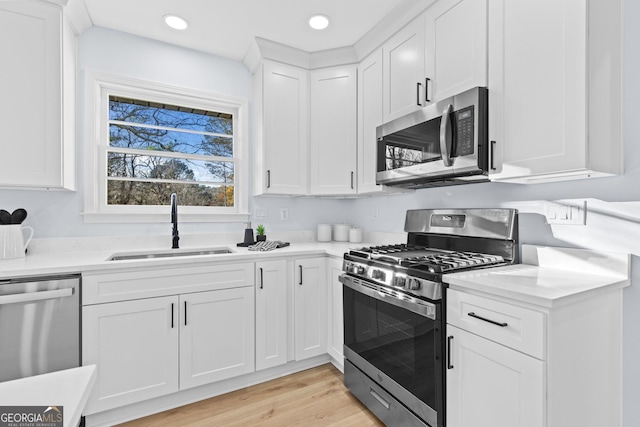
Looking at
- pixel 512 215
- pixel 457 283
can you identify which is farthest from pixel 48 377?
pixel 512 215

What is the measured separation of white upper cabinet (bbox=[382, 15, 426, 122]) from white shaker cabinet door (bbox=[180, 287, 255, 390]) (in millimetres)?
1642

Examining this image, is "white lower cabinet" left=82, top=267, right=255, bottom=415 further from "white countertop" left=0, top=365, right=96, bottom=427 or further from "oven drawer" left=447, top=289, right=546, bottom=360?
"oven drawer" left=447, top=289, right=546, bottom=360

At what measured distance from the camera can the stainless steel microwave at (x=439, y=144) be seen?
1.57 m

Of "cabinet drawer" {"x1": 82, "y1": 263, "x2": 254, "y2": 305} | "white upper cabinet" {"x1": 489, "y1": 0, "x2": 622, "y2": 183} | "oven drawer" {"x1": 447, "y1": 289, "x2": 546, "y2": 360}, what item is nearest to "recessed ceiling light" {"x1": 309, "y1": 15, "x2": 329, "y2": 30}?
"white upper cabinet" {"x1": 489, "y1": 0, "x2": 622, "y2": 183}

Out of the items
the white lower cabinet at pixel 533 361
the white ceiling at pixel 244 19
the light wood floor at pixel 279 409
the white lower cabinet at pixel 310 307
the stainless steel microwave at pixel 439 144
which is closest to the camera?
the white lower cabinet at pixel 533 361

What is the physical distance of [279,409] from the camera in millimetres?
1972

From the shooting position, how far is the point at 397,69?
2.18 meters

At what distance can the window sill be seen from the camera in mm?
2314

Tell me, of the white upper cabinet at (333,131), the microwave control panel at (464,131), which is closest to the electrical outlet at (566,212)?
the microwave control panel at (464,131)

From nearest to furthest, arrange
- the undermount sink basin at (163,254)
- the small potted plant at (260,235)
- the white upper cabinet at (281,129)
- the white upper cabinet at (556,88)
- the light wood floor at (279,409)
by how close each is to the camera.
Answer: the white upper cabinet at (556,88)
the light wood floor at (279,409)
the undermount sink basin at (163,254)
the white upper cabinet at (281,129)
the small potted plant at (260,235)

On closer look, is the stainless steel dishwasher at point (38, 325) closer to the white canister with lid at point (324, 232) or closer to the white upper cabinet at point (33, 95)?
the white upper cabinet at point (33, 95)

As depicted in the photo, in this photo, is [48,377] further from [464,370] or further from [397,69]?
[397,69]

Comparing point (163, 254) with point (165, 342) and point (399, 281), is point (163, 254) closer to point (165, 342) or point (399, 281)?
point (165, 342)

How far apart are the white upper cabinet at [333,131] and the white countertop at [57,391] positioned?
6.91ft
